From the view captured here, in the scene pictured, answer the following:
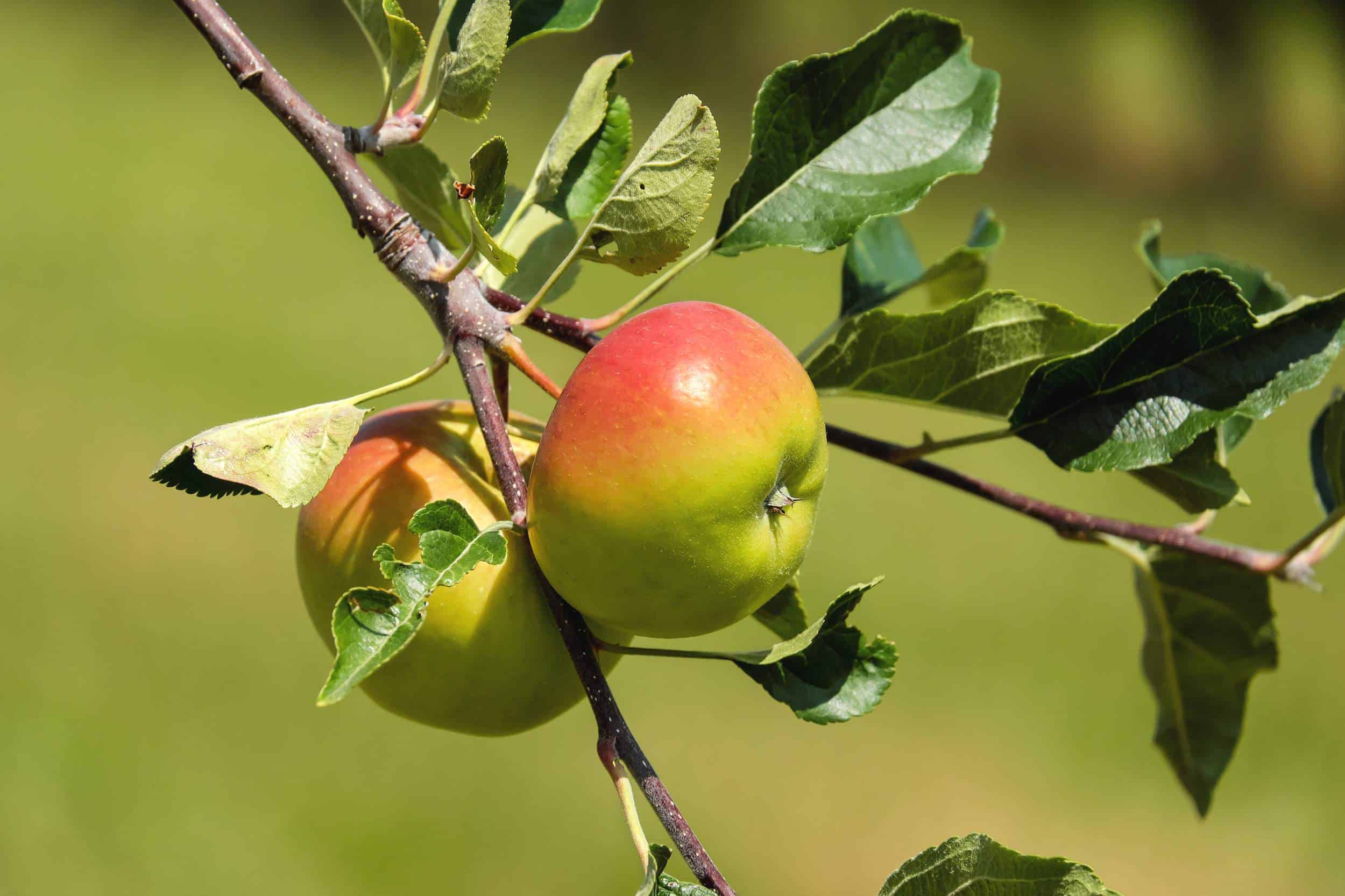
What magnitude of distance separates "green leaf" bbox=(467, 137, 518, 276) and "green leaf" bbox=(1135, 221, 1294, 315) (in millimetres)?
460

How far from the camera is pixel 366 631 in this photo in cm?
37

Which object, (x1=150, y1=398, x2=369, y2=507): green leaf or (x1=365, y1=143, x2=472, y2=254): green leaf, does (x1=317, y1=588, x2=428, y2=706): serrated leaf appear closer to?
(x1=150, y1=398, x2=369, y2=507): green leaf

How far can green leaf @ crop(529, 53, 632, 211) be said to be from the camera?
1.68 ft

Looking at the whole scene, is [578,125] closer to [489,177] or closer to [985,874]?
[489,177]

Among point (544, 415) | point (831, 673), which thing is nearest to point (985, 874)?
point (831, 673)

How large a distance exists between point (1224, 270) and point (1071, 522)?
0.85 ft

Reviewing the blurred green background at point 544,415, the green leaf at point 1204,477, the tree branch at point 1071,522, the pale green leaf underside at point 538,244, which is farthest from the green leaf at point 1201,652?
the blurred green background at point 544,415

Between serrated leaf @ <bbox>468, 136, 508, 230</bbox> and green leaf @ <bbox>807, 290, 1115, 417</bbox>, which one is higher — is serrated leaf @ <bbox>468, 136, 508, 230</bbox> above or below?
above

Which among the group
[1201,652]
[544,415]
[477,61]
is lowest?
[1201,652]

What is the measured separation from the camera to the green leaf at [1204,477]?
544 millimetres

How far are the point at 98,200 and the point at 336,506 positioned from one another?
10.6 ft

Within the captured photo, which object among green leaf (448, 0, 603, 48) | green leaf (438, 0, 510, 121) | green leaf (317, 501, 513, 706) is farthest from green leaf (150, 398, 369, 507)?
green leaf (448, 0, 603, 48)

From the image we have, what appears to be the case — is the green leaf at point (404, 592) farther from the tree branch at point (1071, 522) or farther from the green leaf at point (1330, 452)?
the green leaf at point (1330, 452)

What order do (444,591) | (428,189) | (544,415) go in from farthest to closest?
(544,415) < (428,189) < (444,591)
